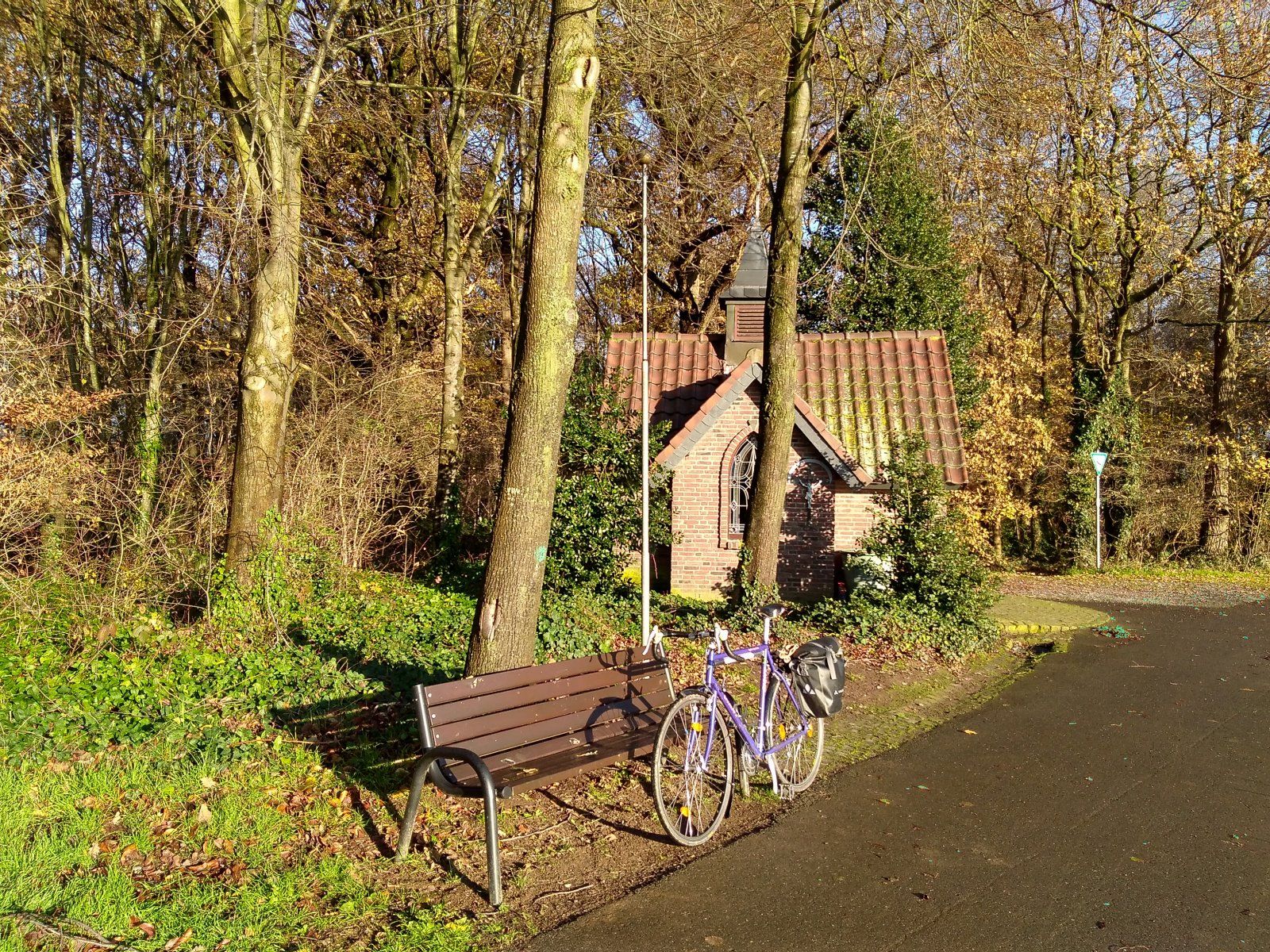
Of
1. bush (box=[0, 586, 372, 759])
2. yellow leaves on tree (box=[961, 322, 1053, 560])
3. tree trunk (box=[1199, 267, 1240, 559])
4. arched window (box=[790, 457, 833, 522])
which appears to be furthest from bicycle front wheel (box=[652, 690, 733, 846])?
tree trunk (box=[1199, 267, 1240, 559])

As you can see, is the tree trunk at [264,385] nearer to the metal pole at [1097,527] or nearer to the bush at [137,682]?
the bush at [137,682]

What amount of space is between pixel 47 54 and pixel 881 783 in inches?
592


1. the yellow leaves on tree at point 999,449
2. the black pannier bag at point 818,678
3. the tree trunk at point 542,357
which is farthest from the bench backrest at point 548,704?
the yellow leaves on tree at point 999,449

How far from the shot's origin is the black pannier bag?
20.7 ft

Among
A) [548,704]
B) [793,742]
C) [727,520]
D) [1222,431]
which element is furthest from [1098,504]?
[548,704]

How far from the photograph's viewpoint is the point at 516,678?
18.9 ft

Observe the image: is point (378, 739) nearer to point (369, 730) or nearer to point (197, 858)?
point (369, 730)

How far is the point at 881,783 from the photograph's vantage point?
6855mm

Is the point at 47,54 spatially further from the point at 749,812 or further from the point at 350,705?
the point at 749,812

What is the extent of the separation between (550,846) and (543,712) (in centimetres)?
77

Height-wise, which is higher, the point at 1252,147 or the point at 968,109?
the point at 1252,147

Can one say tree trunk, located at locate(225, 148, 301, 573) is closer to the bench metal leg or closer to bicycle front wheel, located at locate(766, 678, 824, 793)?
the bench metal leg

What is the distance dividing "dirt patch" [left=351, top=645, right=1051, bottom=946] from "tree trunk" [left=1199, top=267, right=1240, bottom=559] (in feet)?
73.1

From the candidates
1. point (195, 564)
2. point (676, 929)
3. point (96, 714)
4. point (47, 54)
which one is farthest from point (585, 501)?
point (47, 54)
